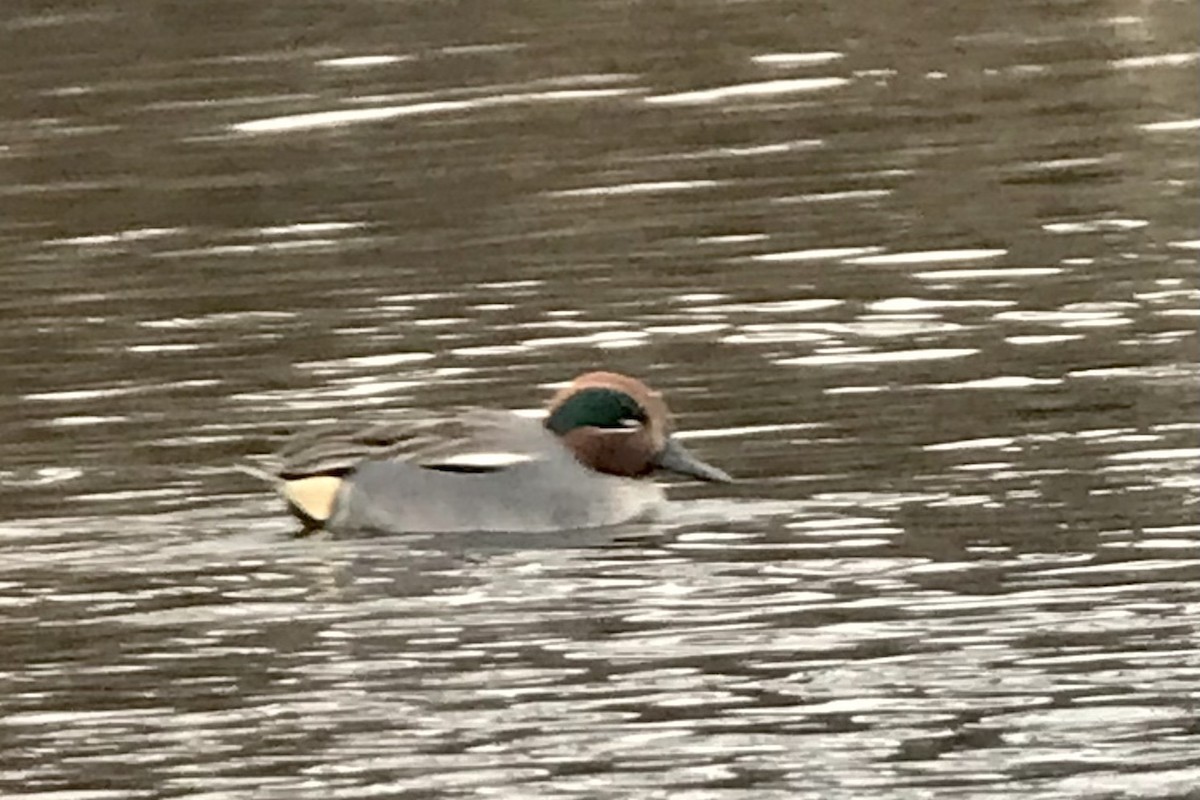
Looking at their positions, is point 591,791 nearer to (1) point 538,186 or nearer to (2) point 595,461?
(2) point 595,461

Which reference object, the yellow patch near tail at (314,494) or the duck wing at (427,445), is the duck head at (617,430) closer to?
the duck wing at (427,445)

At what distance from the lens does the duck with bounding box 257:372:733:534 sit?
11.8 m

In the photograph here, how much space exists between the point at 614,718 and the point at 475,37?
532 inches

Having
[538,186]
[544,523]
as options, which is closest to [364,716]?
[544,523]

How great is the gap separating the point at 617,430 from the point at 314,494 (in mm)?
1138

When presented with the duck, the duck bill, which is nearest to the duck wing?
the duck

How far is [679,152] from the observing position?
59.9 feet

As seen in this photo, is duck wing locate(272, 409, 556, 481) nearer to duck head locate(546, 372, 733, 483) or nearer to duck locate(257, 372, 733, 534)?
duck locate(257, 372, 733, 534)

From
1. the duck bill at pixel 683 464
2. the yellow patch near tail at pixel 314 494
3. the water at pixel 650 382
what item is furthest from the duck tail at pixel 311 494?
the duck bill at pixel 683 464

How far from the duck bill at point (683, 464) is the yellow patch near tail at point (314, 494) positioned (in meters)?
1.19

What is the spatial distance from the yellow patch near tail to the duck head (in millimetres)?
872

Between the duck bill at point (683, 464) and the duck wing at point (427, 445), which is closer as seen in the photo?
the duck wing at point (427, 445)

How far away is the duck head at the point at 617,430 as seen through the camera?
12.1m

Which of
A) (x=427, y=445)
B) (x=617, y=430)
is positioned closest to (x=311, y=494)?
(x=427, y=445)
